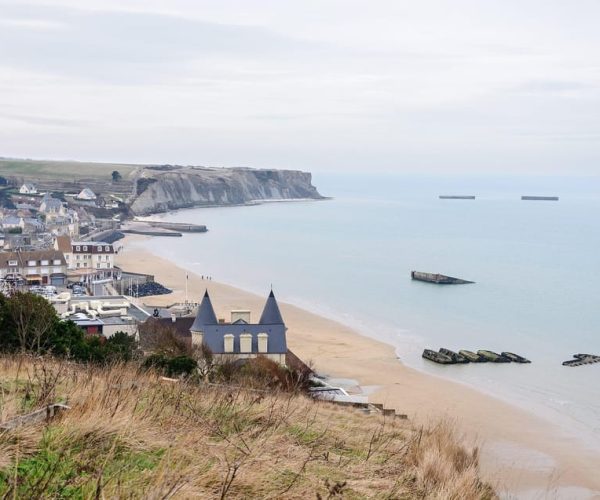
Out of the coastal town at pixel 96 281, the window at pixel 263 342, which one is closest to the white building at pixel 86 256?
the coastal town at pixel 96 281

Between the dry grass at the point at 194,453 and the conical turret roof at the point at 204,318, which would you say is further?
the conical turret roof at the point at 204,318

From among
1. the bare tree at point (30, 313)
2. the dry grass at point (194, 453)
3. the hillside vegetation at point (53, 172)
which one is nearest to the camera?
the dry grass at point (194, 453)

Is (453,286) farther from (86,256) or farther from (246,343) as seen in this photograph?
(246,343)

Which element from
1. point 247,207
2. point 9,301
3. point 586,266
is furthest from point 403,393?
point 247,207

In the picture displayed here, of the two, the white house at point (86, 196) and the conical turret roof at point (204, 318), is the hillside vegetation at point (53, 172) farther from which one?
the conical turret roof at point (204, 318)

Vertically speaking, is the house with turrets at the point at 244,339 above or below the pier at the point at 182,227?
above
